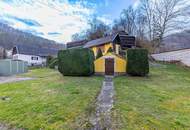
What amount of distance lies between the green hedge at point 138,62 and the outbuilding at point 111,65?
1.35 meters

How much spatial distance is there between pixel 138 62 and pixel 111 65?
10.3ft

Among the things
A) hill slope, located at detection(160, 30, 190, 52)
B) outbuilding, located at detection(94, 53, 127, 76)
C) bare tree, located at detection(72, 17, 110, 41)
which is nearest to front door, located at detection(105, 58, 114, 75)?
outbuilding, located at detection(94, 53, 127, 76)

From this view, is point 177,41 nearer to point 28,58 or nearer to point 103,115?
point 103,115

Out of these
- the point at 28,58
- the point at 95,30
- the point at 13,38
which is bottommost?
the point at 28,58

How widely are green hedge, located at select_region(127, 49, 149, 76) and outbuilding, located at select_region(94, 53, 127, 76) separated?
135cm

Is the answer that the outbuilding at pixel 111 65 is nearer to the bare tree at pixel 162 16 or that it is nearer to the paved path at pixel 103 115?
the paved path at pixel 103 115

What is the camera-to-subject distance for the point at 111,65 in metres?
17.8

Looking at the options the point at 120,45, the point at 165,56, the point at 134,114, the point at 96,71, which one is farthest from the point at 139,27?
the point at 134,114

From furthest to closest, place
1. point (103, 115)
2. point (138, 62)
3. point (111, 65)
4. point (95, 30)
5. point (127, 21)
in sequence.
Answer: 1. point (95, 30)
2. point (127, 21)
3. point (111, 65)
4. point (138, 62)
5. point (103, 115)

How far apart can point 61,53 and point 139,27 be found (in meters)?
27.4

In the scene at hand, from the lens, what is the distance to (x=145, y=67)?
15586mm

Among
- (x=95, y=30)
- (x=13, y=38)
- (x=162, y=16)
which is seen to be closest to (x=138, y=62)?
(x=162, y=16)

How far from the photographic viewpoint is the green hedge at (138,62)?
1561 cm

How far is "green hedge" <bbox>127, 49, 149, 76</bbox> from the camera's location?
1561 centimetres
